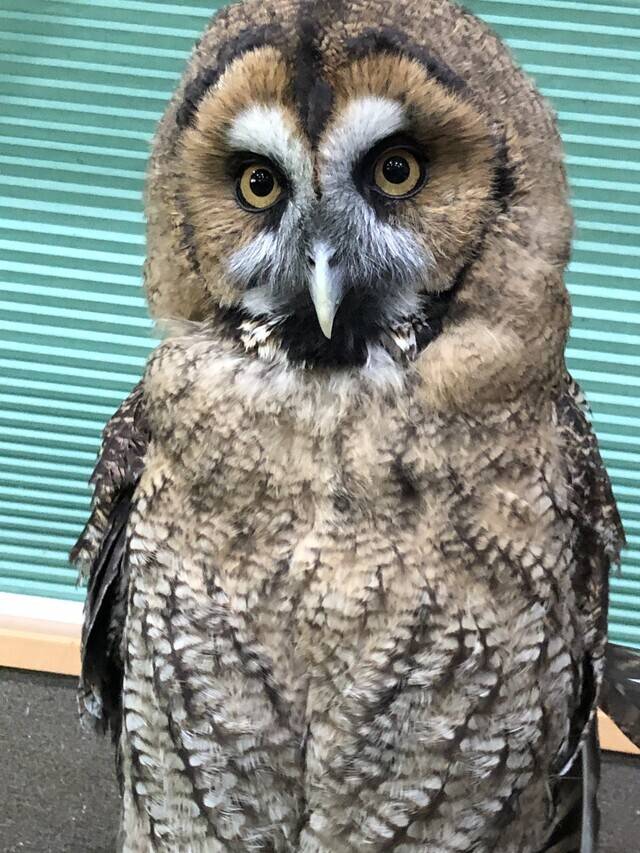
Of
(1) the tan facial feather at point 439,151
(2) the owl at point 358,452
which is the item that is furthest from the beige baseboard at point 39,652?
(1) the tan facial feather at point 439,151

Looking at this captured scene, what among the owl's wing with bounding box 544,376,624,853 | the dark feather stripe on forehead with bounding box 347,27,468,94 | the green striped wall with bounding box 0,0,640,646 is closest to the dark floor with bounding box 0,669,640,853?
the green striped wall with bounding box 0,0,640,646

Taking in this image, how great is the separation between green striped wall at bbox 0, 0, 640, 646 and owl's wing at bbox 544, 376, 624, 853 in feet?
2.11

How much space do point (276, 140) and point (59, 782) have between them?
1176 mm

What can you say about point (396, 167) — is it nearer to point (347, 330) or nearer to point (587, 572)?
point (347, 330)

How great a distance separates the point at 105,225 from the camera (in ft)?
4.88

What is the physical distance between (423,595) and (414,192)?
0.33m

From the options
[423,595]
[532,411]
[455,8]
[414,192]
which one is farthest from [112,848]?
[455,8]

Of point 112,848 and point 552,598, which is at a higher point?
point 552,598

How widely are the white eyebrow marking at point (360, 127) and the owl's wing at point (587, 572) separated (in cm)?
33

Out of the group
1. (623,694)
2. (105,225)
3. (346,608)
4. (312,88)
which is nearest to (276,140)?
(312,88)

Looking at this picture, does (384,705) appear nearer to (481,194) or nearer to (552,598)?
(552,598)

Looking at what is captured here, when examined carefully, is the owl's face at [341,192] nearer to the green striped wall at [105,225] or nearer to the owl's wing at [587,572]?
the owl's wing at [587,572]

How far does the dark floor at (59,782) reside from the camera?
132cm

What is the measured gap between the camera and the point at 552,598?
773mm
